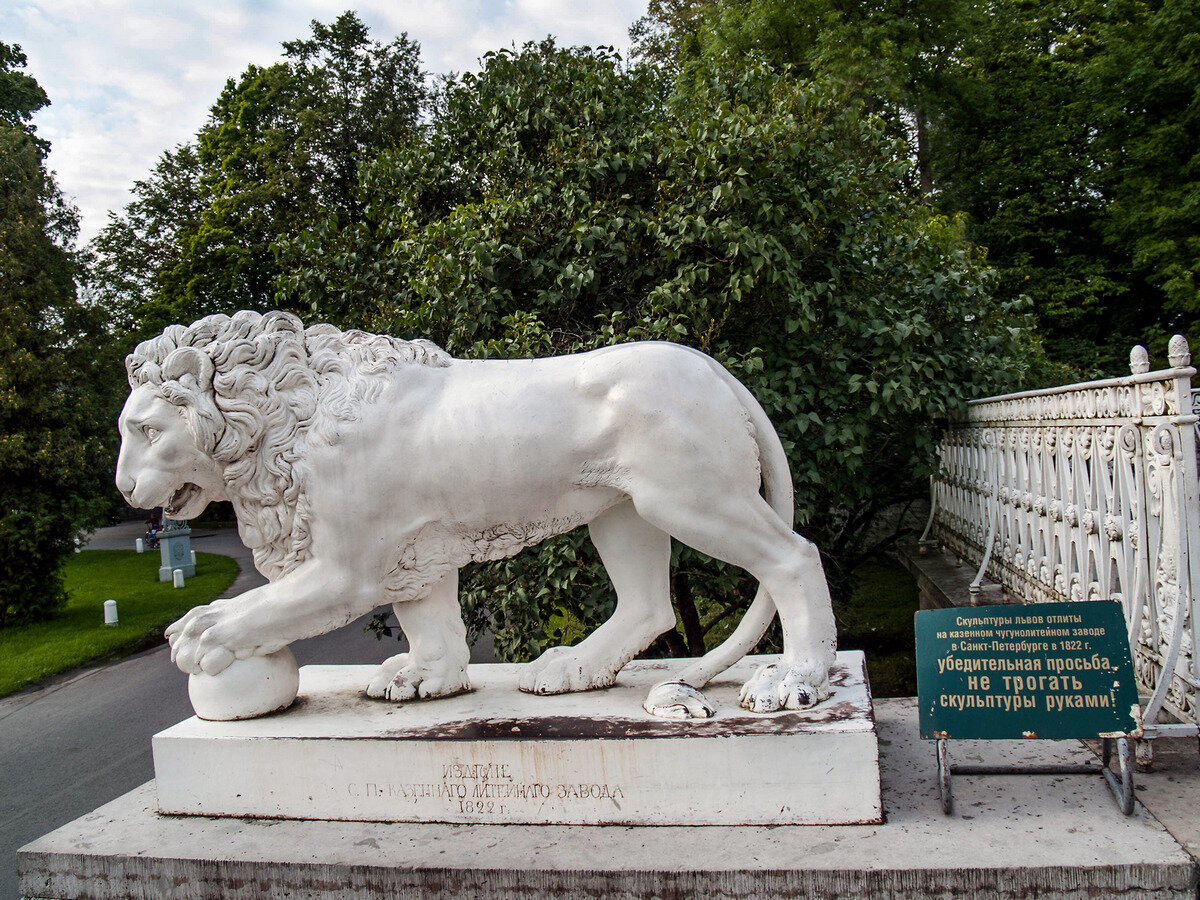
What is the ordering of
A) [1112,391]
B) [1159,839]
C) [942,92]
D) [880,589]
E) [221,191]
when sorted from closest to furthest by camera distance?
[1159,839], [1112,391], [880,589], [942,92], [221,191]

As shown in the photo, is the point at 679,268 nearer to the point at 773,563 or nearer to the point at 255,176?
the point at 773,563

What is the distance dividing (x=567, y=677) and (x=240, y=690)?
3.83 feet

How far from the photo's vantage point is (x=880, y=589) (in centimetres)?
984

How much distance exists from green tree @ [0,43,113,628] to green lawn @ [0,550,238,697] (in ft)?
2.16

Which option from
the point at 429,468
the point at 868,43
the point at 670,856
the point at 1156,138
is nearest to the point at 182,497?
the point at 429,468

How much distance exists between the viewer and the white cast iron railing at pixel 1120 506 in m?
3.02

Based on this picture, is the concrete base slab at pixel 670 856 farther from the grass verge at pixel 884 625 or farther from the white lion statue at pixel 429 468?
the grass verge at pixel 884 625

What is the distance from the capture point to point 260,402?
10.7ft

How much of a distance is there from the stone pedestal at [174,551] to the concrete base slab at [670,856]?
1532cm

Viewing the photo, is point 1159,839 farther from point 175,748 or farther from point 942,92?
point 942,92

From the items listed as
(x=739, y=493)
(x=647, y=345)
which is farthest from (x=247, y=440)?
(x=739, y=493)

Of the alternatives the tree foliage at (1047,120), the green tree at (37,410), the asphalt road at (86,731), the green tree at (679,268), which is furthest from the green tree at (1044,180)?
the green tree at (37,410)

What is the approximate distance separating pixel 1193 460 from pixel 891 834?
156 cm

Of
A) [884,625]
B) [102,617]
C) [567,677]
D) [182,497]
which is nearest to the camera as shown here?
[182,497]
